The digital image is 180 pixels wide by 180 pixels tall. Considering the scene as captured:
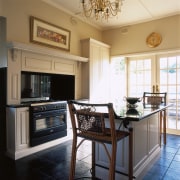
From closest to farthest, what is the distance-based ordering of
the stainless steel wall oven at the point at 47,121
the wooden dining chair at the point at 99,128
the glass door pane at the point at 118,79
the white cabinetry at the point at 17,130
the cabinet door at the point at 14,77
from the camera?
the wooden dining chair at the point at 99,128 < the white cabinetry at the point at 17,130 < the cabinet door at the point at 14,77 < the stainless steel wall oven at the point at 47,121 < the glass door pane at the point at 118,79

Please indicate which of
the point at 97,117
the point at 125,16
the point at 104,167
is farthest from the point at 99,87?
the point at 97,117

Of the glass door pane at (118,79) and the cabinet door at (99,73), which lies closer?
the cabinet door at (99,73)

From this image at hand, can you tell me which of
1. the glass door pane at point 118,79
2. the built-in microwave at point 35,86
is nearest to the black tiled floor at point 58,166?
the built-in microwave at point 35,86

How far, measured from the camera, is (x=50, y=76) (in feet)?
13.2

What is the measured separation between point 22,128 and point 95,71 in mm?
2439

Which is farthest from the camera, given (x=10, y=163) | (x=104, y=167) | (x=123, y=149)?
(x=10, y=163)

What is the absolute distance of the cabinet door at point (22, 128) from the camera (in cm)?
286

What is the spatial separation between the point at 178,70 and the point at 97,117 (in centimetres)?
355

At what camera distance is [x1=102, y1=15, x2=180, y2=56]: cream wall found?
4.27 meters

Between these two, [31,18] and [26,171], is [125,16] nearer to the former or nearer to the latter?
[31,18]

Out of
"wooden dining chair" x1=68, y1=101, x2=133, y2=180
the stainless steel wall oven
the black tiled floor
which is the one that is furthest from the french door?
"wooden dining chair" x1=68, y1=101, x2=133, y2=180

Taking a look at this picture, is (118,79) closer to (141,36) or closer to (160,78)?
(160,78)

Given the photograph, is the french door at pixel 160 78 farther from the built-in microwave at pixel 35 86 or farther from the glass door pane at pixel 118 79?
the built-in microwave at pixel 35 86

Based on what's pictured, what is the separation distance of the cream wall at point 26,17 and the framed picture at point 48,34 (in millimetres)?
111
